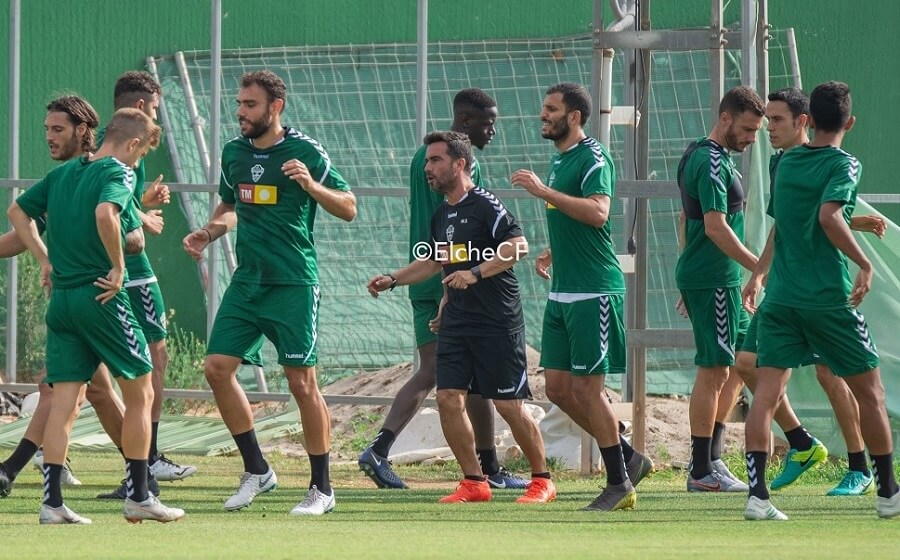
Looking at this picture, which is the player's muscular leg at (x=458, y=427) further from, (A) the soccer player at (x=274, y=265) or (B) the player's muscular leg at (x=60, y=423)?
(B) the player's muscular leg at (x=60, y=423)

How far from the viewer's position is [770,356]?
24.0 ft

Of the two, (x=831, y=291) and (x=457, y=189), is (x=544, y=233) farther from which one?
(x=831, y=291)

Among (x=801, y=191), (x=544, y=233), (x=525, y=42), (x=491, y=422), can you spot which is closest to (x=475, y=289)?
(x=491, y=422)

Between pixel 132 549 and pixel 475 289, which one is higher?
pixel 475 289

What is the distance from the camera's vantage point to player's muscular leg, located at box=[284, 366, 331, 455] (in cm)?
784

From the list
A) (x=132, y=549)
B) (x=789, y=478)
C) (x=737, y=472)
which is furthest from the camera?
(x=737, y=472)

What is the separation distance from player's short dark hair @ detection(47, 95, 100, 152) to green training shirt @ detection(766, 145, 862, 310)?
3.58m

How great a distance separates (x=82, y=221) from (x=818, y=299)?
351 cm

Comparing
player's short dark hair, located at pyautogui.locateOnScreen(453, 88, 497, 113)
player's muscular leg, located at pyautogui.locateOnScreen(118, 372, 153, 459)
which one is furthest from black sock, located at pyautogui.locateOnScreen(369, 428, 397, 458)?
player's muscular leg, located at pyautogui.locateOnScreen(118, 372, 153, 459)

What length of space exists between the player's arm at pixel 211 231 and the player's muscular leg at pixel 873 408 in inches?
132

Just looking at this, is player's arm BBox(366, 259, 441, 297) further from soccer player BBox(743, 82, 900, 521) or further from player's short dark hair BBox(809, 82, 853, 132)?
player's short dark hair BBox(809, 82, 853, 132)

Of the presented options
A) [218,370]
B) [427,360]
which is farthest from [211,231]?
[427,360]

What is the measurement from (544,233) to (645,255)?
9.76ft

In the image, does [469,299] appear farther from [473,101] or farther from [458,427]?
[473,101]
